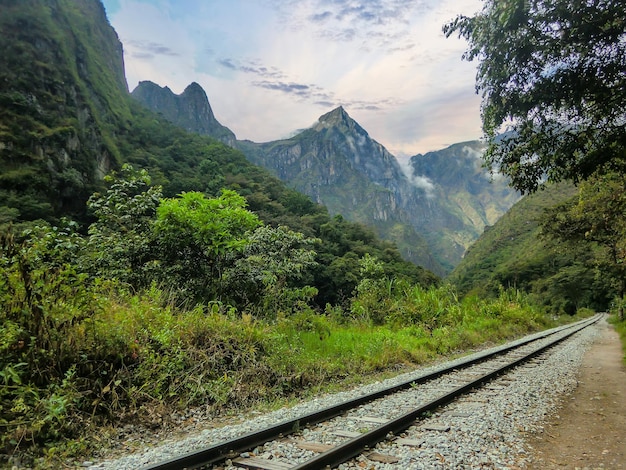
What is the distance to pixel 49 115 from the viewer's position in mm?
65938

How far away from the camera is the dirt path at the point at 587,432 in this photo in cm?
450

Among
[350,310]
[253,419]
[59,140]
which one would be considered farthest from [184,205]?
[59,140]

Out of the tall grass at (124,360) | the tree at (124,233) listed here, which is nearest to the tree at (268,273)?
the tall grass at (124,360)

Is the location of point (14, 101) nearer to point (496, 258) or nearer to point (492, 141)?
point (492, 141)

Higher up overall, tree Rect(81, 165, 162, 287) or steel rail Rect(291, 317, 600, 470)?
tree Rect(81, 165, 162, 287)

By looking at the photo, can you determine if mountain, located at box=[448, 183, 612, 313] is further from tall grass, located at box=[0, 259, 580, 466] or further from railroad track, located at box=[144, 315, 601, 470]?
tall grass, located at box=[0, 259, 580, 466]

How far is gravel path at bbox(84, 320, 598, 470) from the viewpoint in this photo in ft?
13.6

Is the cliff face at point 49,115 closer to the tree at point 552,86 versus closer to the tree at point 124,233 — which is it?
the tree at point 124,233

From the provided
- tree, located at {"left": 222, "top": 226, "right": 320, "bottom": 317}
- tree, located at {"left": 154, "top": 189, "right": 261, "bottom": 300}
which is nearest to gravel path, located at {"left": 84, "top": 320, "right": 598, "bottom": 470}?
tree, located at {"left": 222, "top": 226, "right": 320, "bottom": 317}

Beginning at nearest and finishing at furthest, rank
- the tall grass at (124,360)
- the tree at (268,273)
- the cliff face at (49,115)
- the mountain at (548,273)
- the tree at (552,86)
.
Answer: the tall grass at (124,360), the tree at (552,86), the tree at (268,273), the cliff face at (49,115), the mountain at (548,273)

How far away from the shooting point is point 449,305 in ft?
62.1

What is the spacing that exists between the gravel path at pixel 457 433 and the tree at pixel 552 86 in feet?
14.4

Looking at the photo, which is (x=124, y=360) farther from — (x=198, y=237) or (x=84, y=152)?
(x=84, y=152)

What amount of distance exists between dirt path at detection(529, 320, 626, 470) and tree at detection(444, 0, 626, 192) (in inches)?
170
